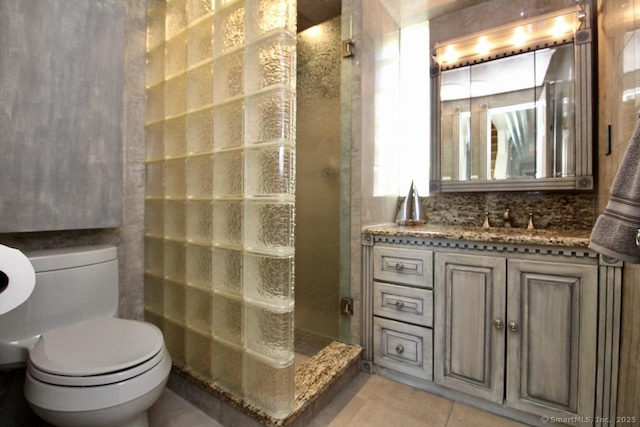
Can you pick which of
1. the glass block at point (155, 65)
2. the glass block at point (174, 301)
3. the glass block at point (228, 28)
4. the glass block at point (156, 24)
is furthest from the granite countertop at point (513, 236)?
the glass block at point (156, 24)

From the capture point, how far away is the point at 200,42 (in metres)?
1.35

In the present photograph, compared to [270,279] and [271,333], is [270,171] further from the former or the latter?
[271,333]

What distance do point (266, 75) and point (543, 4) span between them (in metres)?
1.73

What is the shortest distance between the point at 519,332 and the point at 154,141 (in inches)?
79.5

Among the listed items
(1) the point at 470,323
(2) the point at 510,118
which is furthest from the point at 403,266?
(2) the point at 510,118

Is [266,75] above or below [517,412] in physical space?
above

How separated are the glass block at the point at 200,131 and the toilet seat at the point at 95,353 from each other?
0.80m

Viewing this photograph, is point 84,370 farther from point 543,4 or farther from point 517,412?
point 543,4

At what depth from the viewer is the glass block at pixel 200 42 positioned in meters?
1.31

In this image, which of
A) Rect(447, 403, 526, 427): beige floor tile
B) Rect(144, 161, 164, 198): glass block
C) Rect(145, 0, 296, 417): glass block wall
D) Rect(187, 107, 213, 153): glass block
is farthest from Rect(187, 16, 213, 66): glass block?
Rect(447, 403, 526, 427): beige floor tile

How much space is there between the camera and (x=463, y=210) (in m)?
1.91

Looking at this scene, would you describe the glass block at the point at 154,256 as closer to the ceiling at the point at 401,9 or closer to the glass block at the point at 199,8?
the glass block at the point at 199,8

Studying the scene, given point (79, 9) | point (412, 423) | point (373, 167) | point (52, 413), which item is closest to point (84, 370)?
point (52, 413)

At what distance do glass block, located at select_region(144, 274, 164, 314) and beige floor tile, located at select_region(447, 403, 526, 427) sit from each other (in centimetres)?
152
